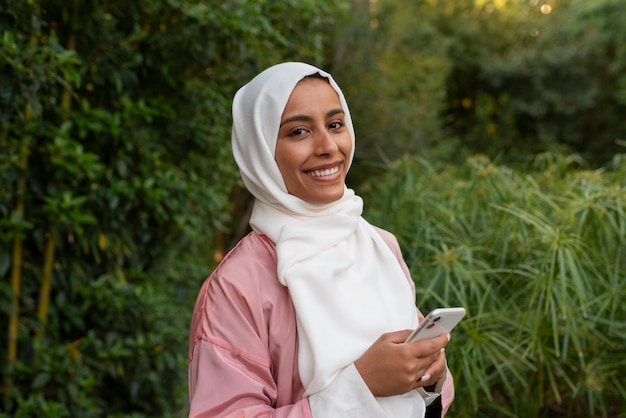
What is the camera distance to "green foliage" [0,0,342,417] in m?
2.73

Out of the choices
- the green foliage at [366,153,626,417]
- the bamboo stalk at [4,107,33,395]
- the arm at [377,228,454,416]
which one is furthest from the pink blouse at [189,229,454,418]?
the bamboo stalk at [4,107,33,395]

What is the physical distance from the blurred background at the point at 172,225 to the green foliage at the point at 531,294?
0.01m

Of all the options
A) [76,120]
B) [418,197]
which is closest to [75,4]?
[76,120]

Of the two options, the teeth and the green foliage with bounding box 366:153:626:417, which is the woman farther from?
the green foliage with bounding box 366:153:626:417

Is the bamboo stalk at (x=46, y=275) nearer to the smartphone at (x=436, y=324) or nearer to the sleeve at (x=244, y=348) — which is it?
the sleeve at (x=244, y=348)

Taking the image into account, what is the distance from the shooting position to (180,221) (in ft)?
11.0

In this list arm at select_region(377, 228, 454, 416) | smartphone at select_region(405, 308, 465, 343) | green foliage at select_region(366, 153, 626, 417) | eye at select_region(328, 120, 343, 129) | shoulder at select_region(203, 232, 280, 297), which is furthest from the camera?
green foliage at select_region(366, 153, 626, 417)

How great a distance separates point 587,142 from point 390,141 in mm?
5776

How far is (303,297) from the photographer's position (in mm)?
1402

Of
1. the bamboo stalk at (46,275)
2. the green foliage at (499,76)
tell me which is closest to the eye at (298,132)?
the bamboo stalk at (46,275)

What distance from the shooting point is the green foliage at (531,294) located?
2613mm

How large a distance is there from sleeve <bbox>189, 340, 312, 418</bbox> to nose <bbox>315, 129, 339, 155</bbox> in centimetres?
45

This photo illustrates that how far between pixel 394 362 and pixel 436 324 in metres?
0.11

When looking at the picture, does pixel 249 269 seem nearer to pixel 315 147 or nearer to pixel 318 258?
pixel 318 258
